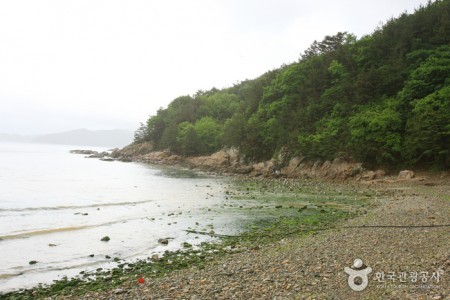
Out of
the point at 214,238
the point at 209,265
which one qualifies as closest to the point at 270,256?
the point at 209,265

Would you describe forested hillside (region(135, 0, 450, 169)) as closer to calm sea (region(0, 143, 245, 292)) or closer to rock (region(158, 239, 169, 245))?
calm sea (region(0, 143, 245, 292))

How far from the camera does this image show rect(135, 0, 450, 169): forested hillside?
36406mm

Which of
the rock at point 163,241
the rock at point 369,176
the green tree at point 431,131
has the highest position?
the green tree at point 431,131

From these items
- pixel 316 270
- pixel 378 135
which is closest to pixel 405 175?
pixel 378 135

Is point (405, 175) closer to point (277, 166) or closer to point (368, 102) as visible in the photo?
point (368, 102)

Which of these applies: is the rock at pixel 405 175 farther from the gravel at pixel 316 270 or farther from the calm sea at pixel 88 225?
the gravel at pixel 316 270

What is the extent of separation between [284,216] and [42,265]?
1443 centimetres

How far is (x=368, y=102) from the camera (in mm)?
45906

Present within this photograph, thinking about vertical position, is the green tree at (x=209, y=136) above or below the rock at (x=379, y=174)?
above

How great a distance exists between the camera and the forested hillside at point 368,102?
36406 mm

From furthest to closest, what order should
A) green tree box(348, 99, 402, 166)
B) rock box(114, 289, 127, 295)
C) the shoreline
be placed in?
green tree box(348, 99, 402, 166), rock box(114, 289, 127, 295), the shoreline

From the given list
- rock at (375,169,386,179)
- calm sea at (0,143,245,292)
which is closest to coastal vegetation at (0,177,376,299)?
calm sea at (0,143,245,292)

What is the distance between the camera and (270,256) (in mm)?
12000

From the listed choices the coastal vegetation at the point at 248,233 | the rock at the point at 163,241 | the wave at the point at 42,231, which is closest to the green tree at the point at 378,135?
the coastal vegetation at the point at 248,233
